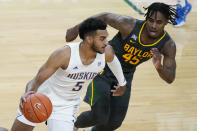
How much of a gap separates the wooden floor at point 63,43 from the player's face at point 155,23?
1530mm

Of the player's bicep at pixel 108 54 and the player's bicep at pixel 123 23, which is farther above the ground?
the player's bicep at pixel 123 23

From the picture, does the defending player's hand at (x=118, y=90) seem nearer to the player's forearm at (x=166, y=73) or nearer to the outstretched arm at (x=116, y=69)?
the outstretched arm at (x=116, y=69)

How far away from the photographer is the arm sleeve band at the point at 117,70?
414cm

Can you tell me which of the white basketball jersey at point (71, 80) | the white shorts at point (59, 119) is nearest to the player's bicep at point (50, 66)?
the white basketball jersey at point (71, 80)

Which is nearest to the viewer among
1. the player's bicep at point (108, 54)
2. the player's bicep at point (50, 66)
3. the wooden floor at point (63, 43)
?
the player's bicep at point (50, 66)

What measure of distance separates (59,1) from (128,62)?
652cm

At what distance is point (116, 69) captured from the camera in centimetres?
418

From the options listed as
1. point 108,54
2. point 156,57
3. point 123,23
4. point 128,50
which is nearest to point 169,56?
point 156,57

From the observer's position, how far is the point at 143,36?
4484mm

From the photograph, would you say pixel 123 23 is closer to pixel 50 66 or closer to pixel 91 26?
pixel 91 26

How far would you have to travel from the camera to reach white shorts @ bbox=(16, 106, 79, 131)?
3.87 meters

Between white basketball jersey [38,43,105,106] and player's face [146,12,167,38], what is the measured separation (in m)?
0.66

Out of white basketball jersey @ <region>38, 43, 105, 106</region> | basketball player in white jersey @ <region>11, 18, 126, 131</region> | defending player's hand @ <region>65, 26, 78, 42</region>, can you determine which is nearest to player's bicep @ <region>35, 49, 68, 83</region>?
basketball player in white jersey @ <region>11, 18, 126, 131</region>

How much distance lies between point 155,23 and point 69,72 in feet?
3.59
